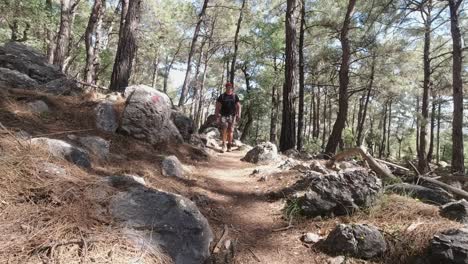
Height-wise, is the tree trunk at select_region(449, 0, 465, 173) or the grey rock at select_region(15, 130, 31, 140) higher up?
the tree trunk at select_region(449, 0, 465, 173)

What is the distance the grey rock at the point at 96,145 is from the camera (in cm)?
427

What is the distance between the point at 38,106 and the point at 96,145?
1086 mm

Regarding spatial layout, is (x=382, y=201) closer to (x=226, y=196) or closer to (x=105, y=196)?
(x=226, y=196)

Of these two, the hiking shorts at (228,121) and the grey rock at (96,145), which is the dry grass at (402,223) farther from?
the hiking shorts at (228,121)

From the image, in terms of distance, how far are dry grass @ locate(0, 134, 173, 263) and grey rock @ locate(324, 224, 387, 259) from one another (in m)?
1.56

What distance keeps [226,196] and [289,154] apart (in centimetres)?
380

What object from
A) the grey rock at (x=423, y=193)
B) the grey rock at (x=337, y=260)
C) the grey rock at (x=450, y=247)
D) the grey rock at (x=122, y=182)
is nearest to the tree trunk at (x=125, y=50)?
the grey rock at (x=122, y=182)

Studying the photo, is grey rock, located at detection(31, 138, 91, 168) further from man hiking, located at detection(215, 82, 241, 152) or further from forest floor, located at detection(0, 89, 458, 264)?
man hiking, located at detection(215, 82, 241, 152)

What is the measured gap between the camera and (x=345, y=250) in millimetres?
3018

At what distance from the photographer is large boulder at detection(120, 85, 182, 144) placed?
5594mm

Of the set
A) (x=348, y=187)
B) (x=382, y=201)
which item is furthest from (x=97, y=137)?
(x=382, y=201)

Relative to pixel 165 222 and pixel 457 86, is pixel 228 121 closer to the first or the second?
pixel 165 222

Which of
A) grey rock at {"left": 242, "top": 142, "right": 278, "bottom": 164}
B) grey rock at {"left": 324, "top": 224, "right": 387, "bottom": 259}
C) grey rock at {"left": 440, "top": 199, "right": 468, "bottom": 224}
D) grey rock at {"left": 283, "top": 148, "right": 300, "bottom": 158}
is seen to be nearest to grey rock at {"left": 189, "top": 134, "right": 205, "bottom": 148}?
grey rock at {"left": 242, "top": 142, "right": 278, "bottom": 164}

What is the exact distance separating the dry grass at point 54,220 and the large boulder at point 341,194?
1.97 metres
